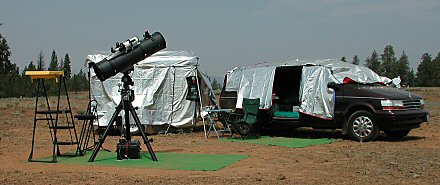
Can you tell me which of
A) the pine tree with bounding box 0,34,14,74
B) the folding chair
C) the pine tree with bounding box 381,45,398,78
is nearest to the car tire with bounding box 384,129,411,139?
the folding chair

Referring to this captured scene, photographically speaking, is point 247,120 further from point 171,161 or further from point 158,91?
point 171,161

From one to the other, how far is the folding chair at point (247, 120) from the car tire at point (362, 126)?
7.47ft

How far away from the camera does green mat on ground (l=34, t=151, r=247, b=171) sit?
8.56m

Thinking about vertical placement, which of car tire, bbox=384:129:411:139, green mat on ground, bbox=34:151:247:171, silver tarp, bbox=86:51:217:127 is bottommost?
green mat on ground, bbox=34:151:247:171

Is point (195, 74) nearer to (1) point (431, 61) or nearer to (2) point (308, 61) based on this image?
(2) point (308, 61)

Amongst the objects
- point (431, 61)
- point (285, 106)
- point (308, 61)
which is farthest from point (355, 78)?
point (431, 61)

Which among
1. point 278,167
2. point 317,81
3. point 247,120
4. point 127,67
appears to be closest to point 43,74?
point 127,67

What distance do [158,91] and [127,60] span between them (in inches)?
214

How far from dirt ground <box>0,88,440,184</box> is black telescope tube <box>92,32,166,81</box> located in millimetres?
1602

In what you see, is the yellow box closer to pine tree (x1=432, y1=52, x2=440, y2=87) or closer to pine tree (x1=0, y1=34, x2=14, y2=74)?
pine tree (x1=0, y1=34, x2=14, y2=74)

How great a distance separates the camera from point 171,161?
9.20m

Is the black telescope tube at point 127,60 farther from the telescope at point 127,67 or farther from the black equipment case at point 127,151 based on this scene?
the black equipment case at point 127,151

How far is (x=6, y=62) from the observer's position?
197 ft

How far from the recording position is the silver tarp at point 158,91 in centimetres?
1462
